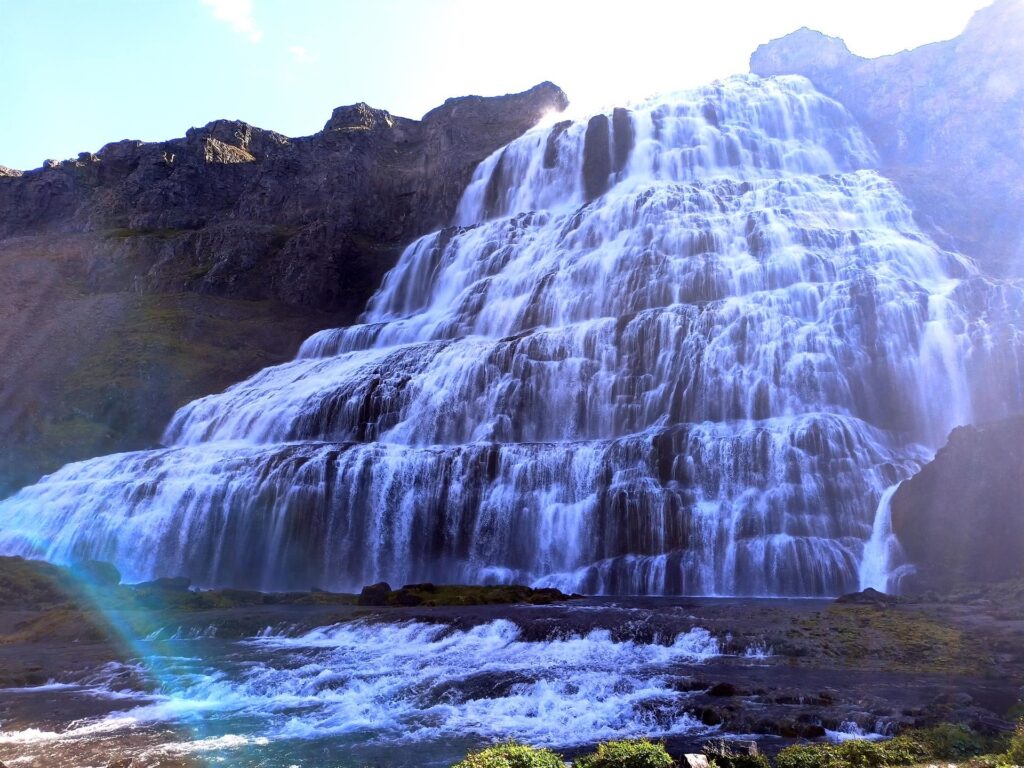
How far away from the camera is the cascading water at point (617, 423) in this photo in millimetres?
35500

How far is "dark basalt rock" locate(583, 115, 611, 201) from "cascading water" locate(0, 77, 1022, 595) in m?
11.7

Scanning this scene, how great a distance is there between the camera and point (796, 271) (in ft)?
164

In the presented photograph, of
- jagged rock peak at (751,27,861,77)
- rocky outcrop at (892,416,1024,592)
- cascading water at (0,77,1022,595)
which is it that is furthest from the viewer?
jagged rock peak at (751,27,861,77)

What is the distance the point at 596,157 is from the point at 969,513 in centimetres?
5544

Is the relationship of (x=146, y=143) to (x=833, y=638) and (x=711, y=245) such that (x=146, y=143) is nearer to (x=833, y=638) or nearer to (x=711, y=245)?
(x=711, y=245)

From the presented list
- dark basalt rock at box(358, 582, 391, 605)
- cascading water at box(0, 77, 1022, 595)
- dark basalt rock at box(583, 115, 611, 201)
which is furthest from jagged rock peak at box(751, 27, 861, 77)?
dark basalt rock at box(358, 582, 391, 605)

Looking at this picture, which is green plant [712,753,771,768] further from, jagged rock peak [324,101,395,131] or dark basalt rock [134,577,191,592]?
jagged rock peak [324,101,395,131]

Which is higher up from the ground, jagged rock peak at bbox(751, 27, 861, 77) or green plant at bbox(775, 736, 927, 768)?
jagged rock peak at bbox(751, 27, 861, 77)

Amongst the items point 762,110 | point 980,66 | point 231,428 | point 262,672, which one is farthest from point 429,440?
point 980,66

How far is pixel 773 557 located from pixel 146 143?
105488 mm

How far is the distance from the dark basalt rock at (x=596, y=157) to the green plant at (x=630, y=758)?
2654 inches

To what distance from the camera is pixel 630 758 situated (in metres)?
11.2

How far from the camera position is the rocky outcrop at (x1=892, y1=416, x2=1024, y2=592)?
93.9 feet

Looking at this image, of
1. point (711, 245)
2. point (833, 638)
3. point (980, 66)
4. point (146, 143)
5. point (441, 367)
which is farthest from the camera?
point (146, 143)
